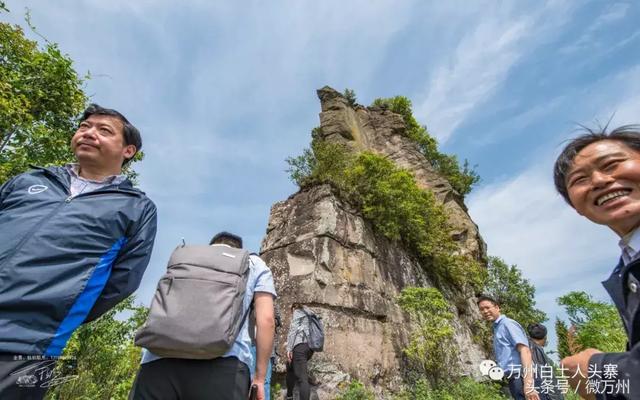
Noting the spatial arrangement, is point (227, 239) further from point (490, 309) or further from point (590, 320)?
point (590, 320)

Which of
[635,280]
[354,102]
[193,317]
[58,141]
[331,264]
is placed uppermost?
[354,102]

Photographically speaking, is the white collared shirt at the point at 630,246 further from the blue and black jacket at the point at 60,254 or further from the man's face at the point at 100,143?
→ the man's face at the point at 100,143

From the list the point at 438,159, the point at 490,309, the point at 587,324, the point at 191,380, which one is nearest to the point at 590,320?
the point at 587,324

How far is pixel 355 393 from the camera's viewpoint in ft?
18.2

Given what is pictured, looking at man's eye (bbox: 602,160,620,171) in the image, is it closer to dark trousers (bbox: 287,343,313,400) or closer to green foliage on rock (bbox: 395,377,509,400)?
dark trousers (bbox: 287,343,313,400)

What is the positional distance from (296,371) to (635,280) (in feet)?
15.4

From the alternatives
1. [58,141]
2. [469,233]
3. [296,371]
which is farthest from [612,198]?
[469,233]

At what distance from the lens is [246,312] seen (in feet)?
Result: 7.50

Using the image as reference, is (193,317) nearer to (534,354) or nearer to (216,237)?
(216,237)

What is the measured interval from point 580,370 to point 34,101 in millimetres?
8318

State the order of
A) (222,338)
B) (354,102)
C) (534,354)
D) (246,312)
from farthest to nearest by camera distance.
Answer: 1. (354,102)
2. (534,354)
3. (246,312)
4. (222,338)

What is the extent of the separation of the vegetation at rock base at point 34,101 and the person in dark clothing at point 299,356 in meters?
4.89

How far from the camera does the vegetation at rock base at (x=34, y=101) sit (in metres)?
5.80

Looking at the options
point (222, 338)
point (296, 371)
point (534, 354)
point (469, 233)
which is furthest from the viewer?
point (469, 233)
